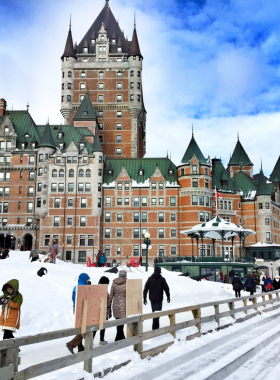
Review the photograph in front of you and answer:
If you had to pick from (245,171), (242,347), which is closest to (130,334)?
(242,347)

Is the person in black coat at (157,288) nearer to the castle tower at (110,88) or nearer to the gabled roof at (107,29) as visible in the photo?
the castle tower at (110,88)

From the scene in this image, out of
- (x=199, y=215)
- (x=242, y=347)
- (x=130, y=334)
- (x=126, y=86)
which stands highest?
(x=126, y=86)

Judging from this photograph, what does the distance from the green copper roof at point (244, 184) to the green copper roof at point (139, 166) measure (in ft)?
39.0

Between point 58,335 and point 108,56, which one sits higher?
point 108,56

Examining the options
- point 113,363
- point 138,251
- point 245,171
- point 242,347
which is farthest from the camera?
point 245,171

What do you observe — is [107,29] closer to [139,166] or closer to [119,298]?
[139,166]

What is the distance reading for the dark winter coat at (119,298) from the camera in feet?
35.2

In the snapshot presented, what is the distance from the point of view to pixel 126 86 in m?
78.8

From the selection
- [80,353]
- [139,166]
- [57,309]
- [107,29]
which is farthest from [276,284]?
[107,29]

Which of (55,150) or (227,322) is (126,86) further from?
(227,322)

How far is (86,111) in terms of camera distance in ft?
242

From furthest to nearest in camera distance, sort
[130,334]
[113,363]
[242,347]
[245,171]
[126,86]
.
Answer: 1. [245,171]
2. [126,86]
3. [242,347]
4. [130,334]
5. [113,363]

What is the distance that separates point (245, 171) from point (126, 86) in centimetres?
2934

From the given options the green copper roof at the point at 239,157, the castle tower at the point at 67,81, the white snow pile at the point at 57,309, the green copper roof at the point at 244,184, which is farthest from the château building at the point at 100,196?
the white snow pile at the point at 57,309
